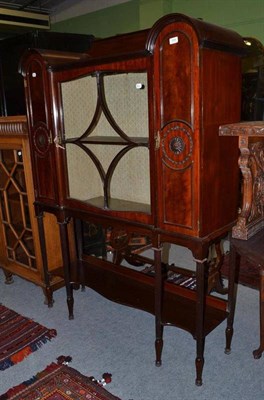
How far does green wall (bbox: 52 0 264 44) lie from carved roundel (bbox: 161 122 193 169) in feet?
9.48

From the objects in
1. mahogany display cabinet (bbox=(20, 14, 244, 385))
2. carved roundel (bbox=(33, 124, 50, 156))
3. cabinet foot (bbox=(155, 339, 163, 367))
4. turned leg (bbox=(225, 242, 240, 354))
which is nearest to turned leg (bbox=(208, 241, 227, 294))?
mahogany display cabinet (bbox=(20, 14, 244, 385))

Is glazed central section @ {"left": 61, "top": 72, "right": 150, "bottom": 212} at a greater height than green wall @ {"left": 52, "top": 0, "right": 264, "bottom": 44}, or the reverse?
green wall @ {"left": 52, "top": 0, "right": 264, "bottom": 44}

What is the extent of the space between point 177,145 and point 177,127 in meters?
0.07

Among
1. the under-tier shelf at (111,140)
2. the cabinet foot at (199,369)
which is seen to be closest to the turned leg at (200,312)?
the cabinet foot at (199,369)

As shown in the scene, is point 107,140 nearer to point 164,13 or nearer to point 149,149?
point 149,149

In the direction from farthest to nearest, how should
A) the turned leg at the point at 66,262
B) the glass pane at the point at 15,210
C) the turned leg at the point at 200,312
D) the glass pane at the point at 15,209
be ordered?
the glass pane at the point at 15,210, the glass pane at the point at 15,209, the turned leg at the point at 66,262, the turned leg at the point at 200,312

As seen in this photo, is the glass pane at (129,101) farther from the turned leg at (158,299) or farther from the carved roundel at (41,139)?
the turned leg at (158,299)

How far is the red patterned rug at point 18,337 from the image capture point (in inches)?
77.8

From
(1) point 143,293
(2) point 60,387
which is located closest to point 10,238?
(1) point 143,293

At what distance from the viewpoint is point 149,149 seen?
161 centimetres

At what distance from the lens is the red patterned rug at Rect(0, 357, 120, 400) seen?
167 cm

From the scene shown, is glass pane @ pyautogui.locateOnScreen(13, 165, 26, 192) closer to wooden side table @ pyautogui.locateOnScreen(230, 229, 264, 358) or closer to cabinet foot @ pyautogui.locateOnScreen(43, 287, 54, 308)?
cabinet foot @ pyautogui.locateOnScreen(43, 287, 54, 308)

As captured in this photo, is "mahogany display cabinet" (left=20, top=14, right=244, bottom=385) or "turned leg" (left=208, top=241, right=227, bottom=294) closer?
"mahogany display cabinet" (left=20, top=14, right=244, bottom=385)

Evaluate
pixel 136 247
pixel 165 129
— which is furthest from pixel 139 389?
pixel 136 247
